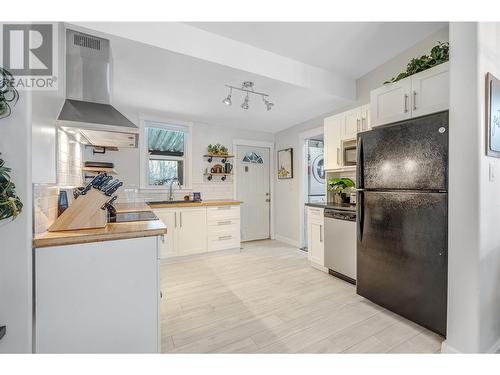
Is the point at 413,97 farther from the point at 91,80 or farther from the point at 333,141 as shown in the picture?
the point at 91,80

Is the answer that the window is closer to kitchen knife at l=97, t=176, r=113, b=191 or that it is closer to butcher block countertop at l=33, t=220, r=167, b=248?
kitchen knife at l=97, t=176, r=113, b=191

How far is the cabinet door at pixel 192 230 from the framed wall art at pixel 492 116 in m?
3.23

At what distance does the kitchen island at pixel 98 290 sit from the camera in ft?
3.86

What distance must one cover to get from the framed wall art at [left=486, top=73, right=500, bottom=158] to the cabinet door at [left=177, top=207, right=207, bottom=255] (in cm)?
323

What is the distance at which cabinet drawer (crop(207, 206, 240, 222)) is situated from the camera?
12.0 ft

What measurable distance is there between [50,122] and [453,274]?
2848 millimetres

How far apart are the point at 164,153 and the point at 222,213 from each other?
4.88 feet

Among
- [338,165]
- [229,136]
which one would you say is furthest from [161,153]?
[338,165]

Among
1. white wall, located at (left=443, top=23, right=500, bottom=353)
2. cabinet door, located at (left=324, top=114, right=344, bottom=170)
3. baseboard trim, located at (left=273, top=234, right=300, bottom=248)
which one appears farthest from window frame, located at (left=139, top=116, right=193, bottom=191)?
white wall, located at (left=443, top=23, right=500, bottom=353)

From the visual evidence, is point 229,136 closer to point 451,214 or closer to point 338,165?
point 338,165

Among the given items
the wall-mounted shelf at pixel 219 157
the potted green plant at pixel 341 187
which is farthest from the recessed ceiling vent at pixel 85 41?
the potted green plant at pixel 341 187

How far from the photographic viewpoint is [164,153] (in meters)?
3.92

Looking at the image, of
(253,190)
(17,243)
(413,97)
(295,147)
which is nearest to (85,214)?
(17,243)
